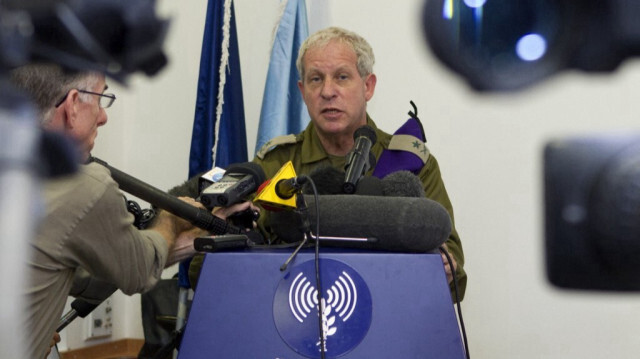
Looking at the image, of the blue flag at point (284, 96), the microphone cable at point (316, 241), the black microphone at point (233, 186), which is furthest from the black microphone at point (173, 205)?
the blue flag at point (284, 96)

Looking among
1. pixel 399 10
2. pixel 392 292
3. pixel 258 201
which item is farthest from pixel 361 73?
pixel 399 10

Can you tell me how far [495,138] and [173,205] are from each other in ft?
2.25

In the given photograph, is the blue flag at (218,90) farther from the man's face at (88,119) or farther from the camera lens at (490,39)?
the camera lens at (490,39)

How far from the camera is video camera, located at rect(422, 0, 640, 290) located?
284 millimetres

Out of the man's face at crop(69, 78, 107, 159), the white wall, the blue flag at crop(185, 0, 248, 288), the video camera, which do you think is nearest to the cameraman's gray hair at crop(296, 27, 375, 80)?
the blue flag at crop(185, 0, 248, 288)

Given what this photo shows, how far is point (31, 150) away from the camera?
32 cm

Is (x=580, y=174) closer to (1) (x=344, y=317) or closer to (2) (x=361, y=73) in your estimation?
(1) (x=344, y=317)

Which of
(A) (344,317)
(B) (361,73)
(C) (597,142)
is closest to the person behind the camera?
(C) (597,142)

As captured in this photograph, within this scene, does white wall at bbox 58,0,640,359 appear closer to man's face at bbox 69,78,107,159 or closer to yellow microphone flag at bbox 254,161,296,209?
man's face at bbox 69,78,107,159

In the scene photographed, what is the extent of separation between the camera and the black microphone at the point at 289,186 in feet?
3.39

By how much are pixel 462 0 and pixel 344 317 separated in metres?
0.72

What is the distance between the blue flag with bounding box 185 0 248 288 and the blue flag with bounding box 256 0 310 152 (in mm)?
338

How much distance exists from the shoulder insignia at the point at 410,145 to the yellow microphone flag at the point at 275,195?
1.60 feet

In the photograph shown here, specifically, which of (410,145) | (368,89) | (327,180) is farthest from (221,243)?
(368,89)
